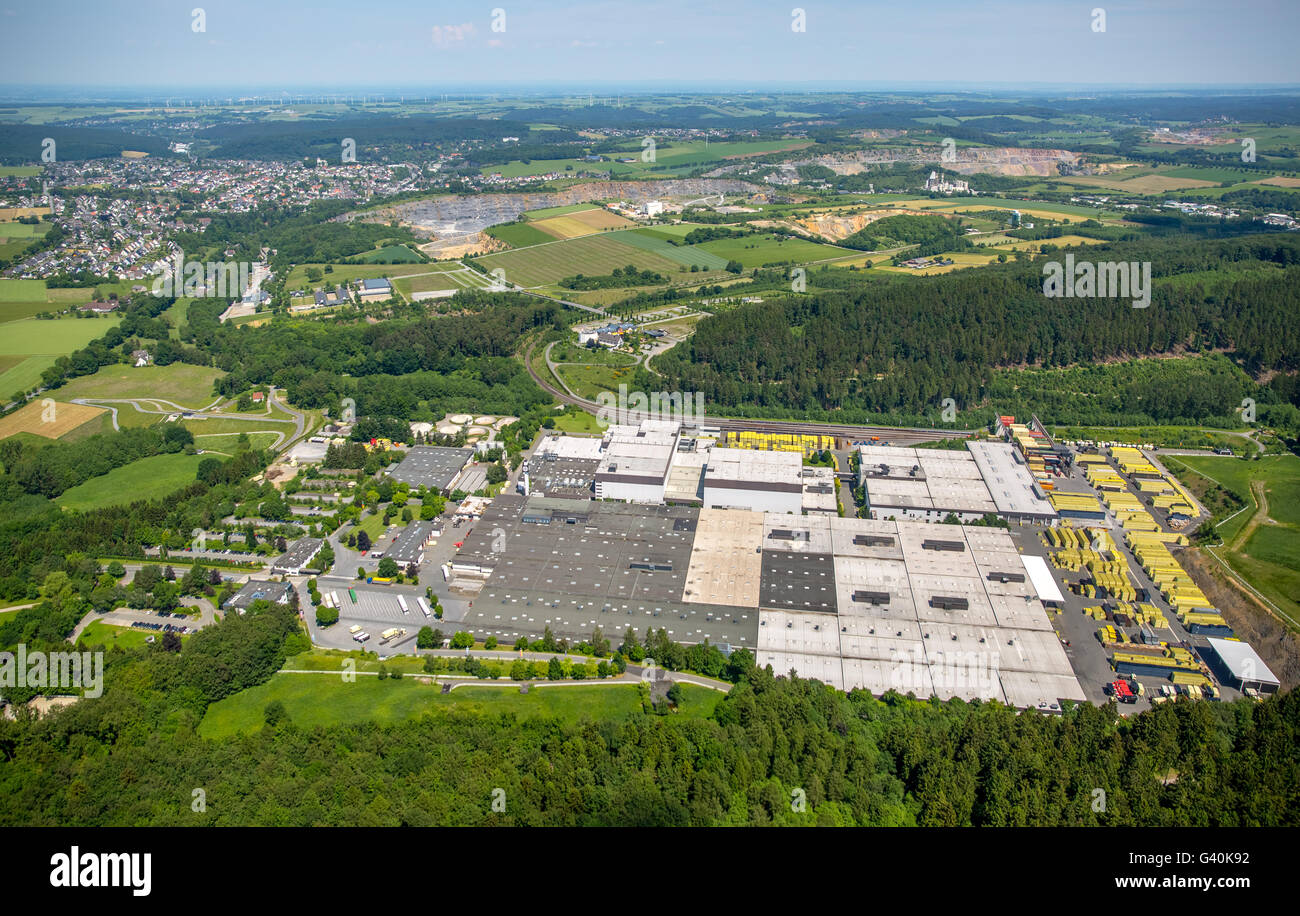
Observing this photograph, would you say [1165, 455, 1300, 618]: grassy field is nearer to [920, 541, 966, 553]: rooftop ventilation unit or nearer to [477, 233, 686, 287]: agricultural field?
[920, 541, 966, 553]: rooftop ventilation unit

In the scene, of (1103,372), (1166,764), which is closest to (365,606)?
(1166,764)

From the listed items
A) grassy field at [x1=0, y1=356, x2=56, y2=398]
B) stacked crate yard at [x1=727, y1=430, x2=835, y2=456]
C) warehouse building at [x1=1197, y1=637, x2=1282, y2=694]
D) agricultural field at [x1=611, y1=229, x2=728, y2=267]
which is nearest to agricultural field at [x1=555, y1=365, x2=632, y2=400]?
stacked crate yard at [x1=727, y1=430, x2=835, y2=456]

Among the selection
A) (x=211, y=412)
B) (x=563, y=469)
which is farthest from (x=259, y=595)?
(x=211, y=412)

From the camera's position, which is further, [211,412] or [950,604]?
[211,412]

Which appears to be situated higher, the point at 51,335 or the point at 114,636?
the point at 51,335

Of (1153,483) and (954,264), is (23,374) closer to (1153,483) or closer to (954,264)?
(1153,483)
